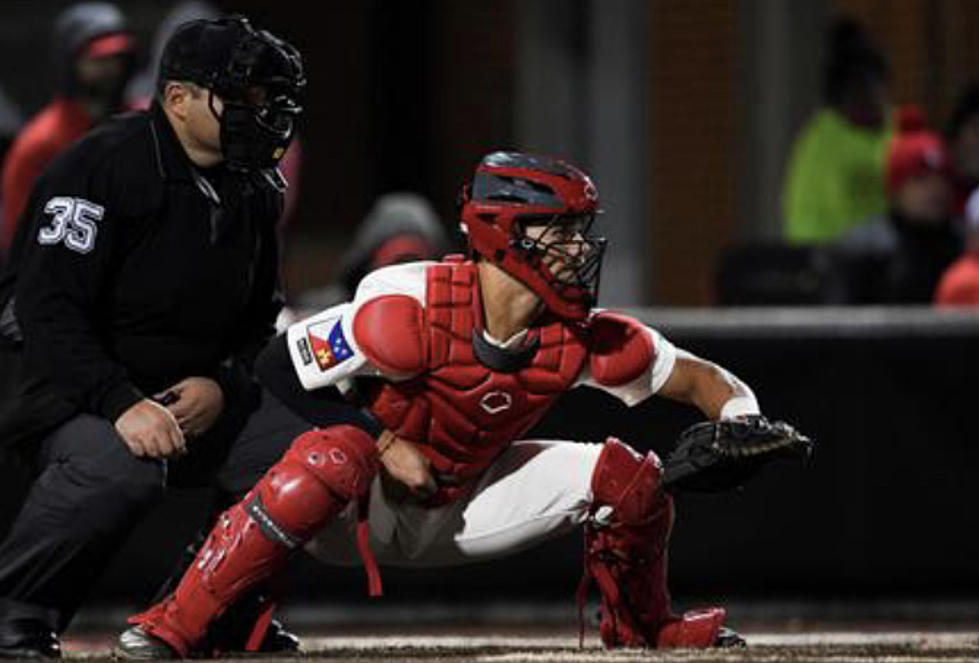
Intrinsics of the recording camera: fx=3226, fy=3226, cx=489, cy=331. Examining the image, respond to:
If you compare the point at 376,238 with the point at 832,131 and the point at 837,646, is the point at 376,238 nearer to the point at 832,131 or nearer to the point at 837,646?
the point at 832,131

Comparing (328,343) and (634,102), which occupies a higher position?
(328,343)

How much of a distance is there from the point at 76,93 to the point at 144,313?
4207 mm

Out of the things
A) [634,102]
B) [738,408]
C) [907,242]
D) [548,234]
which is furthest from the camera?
[634,102]

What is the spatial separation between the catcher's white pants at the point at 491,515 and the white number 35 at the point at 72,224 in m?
0.98

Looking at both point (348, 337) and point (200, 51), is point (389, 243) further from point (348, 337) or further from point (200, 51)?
point (348, 337)

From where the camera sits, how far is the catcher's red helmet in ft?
26.7

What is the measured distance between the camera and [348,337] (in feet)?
26.9

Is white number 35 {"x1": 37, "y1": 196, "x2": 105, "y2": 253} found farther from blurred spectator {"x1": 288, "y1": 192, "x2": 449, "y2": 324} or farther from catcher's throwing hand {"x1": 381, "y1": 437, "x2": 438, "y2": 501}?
blurred spectator {"x1": 288, "y1": 192, "x2": 449, "y2": 324}

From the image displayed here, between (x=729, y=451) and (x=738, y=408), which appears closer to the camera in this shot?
(x=729, y=451)

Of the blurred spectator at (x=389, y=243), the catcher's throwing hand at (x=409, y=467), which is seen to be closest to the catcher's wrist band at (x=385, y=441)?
the catcher's throwing hand at (x=409, y=467)

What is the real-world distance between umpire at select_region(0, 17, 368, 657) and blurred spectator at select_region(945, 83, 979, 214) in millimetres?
5880

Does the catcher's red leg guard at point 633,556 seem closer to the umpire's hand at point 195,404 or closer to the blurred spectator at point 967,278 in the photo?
the umpire's hand at point 195,404

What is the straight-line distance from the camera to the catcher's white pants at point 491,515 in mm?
8453

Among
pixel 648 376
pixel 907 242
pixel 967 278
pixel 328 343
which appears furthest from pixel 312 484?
pixel 907 242
